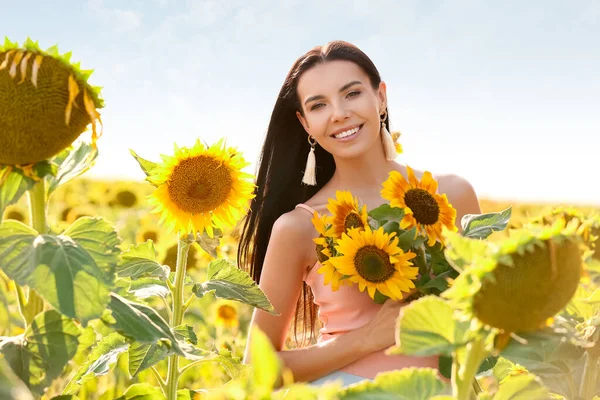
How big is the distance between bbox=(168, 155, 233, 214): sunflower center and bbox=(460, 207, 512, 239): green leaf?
65 centimetres

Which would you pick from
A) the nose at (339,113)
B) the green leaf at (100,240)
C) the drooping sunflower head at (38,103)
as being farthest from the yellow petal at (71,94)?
the nose at (339,113)

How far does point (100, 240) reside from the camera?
2.25ft

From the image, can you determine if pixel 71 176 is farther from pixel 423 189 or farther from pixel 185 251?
pixel 423 189

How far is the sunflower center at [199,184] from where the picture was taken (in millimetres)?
1560

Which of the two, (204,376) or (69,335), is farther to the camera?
(204,376)

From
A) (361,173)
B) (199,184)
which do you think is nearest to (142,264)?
(199,184)

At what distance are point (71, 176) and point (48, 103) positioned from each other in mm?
124

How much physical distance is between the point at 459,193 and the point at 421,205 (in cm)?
101

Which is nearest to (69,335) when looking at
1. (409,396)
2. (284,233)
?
(409,396)

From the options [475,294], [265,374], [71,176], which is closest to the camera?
[265,374]

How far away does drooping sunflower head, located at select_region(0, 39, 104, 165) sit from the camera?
0.67 meters

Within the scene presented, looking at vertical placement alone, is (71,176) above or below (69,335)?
above

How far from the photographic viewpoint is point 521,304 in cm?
46

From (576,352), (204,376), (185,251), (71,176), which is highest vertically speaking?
(71,176)
